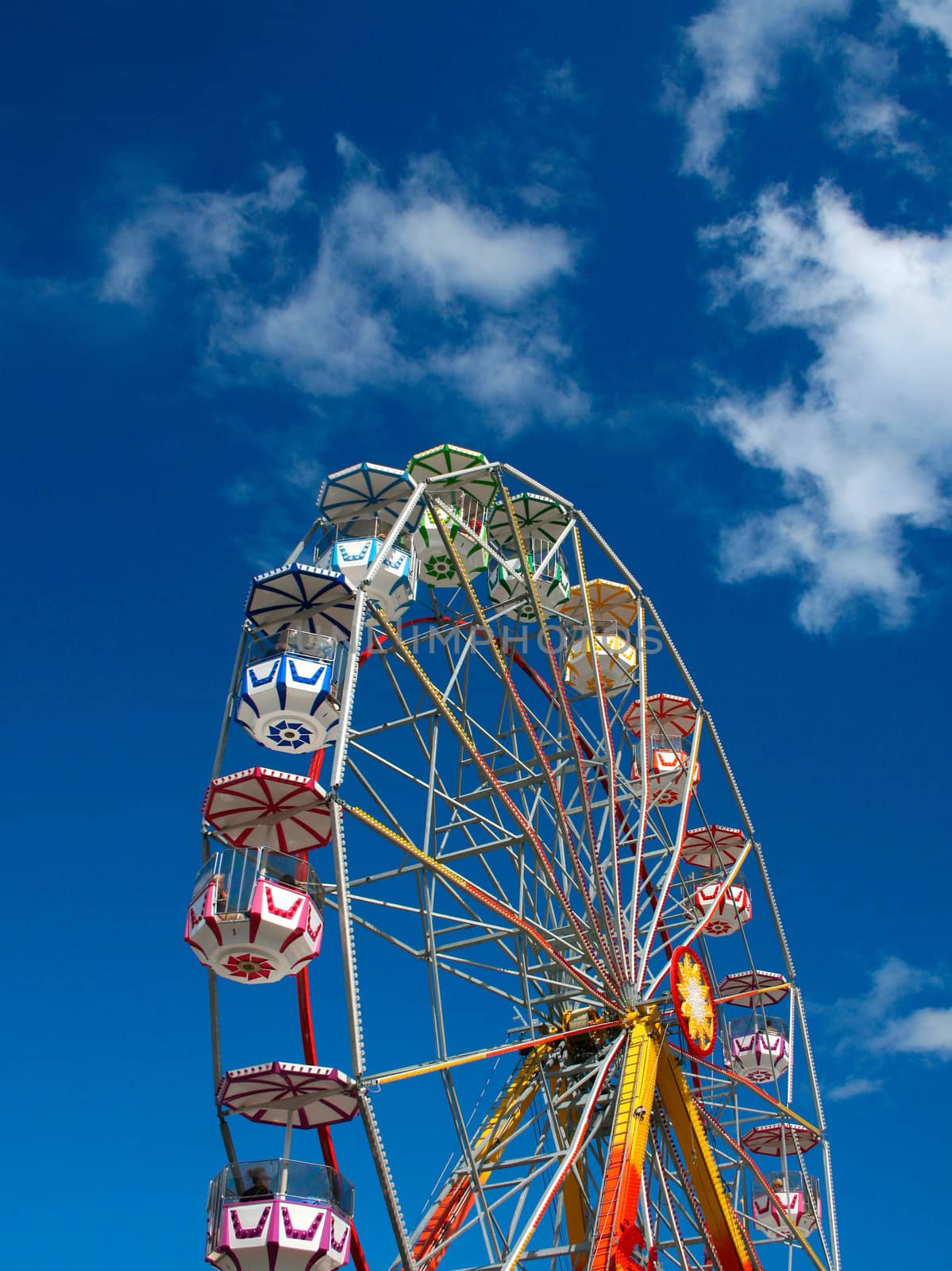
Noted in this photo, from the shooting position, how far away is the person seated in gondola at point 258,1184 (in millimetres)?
12188

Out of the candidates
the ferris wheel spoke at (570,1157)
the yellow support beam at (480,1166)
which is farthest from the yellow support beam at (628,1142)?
the yellow support beam at (480,1166)

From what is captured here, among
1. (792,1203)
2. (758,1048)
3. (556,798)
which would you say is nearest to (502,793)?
(556,798)

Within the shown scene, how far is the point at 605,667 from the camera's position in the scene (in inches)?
844

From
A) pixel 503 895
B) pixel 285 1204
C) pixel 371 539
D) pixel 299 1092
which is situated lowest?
pixel 285 1204

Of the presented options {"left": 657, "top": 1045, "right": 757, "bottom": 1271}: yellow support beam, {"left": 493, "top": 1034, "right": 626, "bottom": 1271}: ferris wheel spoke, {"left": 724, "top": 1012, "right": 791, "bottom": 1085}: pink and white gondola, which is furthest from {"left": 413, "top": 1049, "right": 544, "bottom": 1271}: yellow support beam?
{"left": 724, "top": 1012, "right": 791, "bottom": 1085}: pink and white gondola

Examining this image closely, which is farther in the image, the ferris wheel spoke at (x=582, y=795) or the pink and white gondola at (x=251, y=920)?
the ferris wheel spoke at (x=582, y=795)

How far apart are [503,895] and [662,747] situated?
614cm

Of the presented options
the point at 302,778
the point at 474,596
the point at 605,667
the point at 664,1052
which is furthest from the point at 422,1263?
the point at 605,667

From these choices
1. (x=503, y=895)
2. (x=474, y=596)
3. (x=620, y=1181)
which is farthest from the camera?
(x=503, y=895)

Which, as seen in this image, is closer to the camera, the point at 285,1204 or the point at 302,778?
the point at 285,1204

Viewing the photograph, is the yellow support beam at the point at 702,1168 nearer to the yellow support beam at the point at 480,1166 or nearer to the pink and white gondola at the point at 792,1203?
the yellow support beam at the point at 480,1166

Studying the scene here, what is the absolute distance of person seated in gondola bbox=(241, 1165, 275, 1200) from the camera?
12.2m

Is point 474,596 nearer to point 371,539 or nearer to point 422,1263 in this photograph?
point 371,539

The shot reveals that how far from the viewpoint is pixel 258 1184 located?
1240 centimetres
